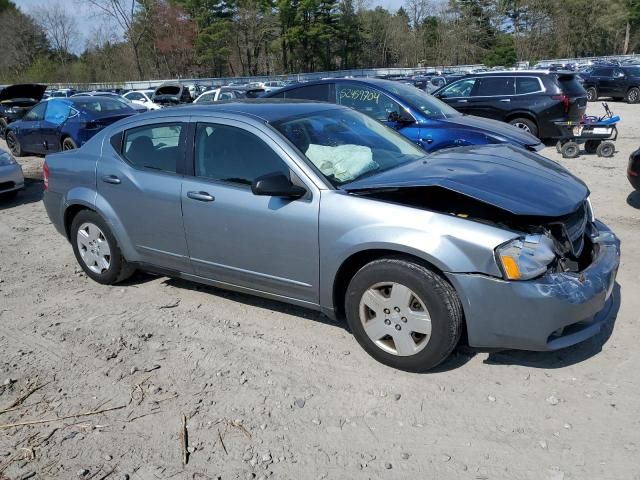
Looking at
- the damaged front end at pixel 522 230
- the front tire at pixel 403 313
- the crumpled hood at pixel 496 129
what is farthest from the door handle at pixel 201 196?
the crumpled hood at pixel 496 129

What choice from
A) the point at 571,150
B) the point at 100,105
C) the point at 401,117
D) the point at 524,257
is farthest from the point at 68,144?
the point at 524,257

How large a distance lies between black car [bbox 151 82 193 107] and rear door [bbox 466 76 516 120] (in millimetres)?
14210

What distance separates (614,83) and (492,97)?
578 inches

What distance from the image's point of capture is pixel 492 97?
12.0m

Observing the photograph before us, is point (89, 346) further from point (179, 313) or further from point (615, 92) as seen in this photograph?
point (615, 92)

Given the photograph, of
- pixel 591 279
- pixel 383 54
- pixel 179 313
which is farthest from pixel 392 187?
pixel 383 54

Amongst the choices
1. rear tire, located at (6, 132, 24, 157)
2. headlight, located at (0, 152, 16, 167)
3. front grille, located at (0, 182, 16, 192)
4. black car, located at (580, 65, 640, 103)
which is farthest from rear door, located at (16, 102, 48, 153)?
black car, located at (580, 65, 640, 103)

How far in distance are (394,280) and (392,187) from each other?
0.57m

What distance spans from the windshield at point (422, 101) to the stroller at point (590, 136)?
3.46 metres

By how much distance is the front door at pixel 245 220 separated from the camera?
3.55 meters

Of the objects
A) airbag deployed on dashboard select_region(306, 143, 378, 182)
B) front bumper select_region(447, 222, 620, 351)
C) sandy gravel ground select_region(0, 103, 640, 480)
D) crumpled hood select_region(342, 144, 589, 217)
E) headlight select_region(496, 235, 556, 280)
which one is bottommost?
sandy gravel ground select_region(0, 103, 640, 480)

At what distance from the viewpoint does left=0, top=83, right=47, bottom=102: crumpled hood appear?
49.4 ft

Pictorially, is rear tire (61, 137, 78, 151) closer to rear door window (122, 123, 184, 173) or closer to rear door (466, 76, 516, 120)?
rear door window (122, 123, 184, 173)

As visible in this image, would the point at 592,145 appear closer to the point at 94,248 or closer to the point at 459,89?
the point at 459,89
